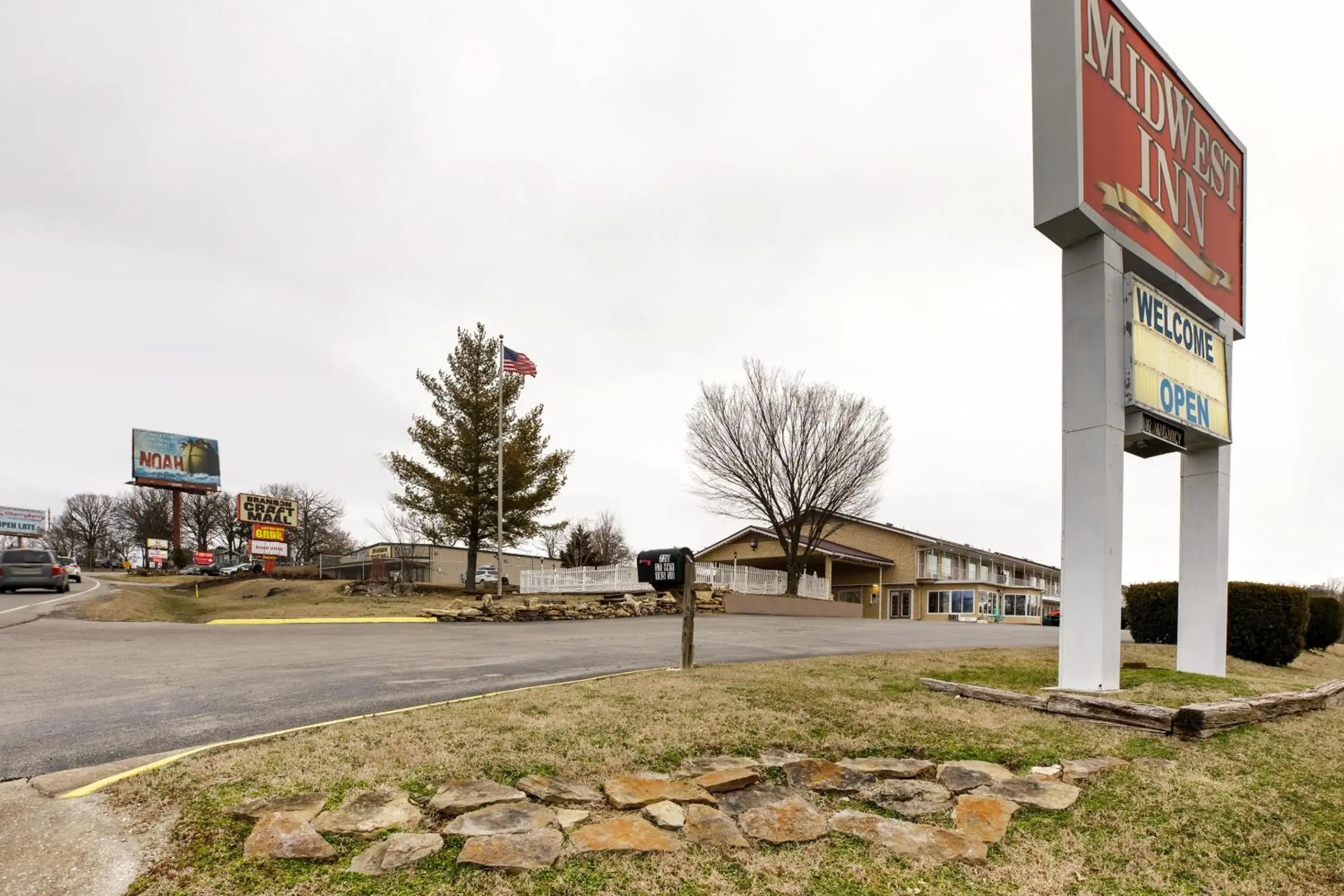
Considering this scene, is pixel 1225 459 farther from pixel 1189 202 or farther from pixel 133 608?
pixel 133 608

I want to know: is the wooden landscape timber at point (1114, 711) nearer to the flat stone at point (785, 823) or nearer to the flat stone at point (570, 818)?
the flat stone at point (785, 823)

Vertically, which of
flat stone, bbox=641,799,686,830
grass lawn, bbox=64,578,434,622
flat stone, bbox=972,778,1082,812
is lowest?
grass lawn, bbox=64,578,434,622

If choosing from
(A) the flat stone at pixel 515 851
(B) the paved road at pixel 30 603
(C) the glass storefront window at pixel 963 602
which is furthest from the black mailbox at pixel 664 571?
(C) the glass storefront window at pixel 963 602

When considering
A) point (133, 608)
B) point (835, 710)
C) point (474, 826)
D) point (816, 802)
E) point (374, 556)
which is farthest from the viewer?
point (374, 556)

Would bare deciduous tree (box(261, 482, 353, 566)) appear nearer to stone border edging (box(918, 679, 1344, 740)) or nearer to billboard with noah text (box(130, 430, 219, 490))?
billboard with noah text (box(130, 430, 219, 490))

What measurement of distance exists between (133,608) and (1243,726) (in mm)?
25968

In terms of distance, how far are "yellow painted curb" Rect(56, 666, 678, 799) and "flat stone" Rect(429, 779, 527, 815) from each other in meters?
1.84

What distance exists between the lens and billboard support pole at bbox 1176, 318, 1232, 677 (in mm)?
9453

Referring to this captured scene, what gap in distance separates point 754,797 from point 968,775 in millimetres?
1469

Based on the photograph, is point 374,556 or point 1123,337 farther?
point 374,556

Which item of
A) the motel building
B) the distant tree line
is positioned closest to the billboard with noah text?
the distant tree line

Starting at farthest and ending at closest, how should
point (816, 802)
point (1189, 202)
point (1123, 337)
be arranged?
point (1189, 202) → point (1123, 337) → point (816, 802)

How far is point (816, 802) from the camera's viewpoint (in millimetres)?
4145

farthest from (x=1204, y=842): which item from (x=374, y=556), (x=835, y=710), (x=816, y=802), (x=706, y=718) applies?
(x=374, y=556)
